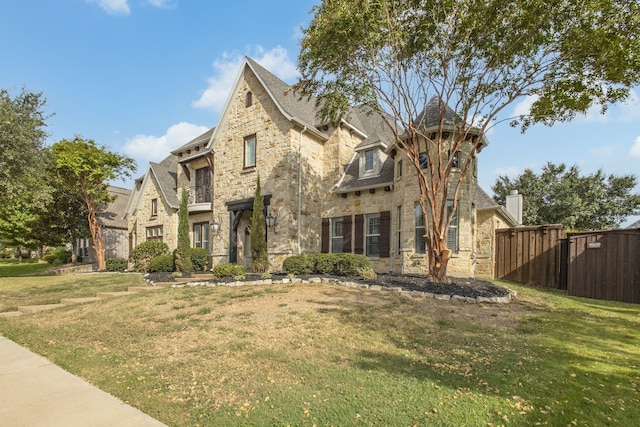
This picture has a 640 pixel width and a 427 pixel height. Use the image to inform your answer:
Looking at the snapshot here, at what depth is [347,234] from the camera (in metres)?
15.5

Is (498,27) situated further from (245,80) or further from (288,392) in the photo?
(245,80)

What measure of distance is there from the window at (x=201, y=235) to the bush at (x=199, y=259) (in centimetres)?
149

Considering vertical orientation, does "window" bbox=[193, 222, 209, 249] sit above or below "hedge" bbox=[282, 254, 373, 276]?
above

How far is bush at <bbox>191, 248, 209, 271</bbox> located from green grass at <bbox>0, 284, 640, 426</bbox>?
29.4 feet

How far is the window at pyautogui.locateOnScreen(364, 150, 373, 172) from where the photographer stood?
15.6 metres

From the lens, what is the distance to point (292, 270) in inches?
489

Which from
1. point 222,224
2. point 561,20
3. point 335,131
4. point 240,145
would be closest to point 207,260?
point 222,224

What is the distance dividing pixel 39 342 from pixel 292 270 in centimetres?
771

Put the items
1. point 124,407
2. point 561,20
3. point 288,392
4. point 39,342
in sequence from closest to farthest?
point 124,407 < point 288,392 < point 39,342 < point 561,20

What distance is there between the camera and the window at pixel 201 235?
1930 cm

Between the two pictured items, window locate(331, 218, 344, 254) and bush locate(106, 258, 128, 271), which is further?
bush locate(106, 258, 128, 271)

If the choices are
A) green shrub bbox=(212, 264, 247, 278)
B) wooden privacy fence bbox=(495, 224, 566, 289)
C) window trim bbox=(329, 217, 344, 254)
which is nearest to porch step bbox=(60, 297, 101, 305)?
green shrub bbox=(212, 264, 247, 278)

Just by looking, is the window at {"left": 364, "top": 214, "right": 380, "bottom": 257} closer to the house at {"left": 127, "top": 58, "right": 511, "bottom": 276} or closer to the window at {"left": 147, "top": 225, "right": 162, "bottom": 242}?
the house at {"left": 127, "top": 58, "right": 511, "bottom": 276}

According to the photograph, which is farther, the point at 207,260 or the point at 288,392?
the point at 207,260
